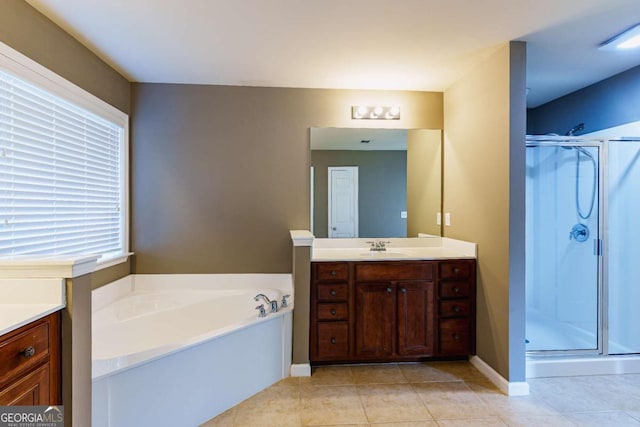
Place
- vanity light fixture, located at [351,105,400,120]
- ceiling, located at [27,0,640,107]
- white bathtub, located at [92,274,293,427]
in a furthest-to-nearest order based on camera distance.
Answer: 1. vanity light fixture, located at [351,105,400,120]
2. ceiling, located at [27,0,640,107]
3. white bathtub, located at [92,274,293,427]

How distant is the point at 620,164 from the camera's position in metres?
2.77

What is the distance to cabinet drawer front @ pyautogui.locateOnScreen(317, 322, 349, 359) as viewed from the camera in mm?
2693

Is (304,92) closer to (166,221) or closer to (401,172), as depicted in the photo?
(401,172)

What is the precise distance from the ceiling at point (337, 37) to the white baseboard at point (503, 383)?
231 centimetres

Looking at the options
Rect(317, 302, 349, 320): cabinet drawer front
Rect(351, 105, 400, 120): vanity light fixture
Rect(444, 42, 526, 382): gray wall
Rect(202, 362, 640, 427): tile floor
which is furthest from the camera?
Rect(351, 105, 400, 120): vanity light fixture

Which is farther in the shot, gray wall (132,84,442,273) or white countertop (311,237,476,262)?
gray wall (132,84,442,273)

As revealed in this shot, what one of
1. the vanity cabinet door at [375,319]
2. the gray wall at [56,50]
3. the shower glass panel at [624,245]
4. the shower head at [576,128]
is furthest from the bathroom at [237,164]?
the shower head at [576,128]

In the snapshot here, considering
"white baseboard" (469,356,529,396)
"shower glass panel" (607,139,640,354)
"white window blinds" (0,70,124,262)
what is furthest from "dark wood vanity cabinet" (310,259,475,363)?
"white window blinds" (0,70,124,262)

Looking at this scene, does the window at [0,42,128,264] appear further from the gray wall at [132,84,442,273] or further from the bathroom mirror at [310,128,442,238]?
the bathroom mirror at [310,128,442,238]

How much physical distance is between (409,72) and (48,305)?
2.79 m

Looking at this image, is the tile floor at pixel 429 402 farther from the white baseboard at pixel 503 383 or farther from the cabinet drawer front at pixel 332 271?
the cabinet drawer front at pixel 332 271

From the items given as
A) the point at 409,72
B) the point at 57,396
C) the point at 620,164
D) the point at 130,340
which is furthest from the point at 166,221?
the point at 620,164

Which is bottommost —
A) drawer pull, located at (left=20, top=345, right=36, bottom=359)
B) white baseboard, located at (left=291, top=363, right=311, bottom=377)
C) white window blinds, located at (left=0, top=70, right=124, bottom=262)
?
white baseboard, located at (left=291, top=363, right=311, bottom=377)

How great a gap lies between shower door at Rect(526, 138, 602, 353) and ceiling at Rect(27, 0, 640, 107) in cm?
79
